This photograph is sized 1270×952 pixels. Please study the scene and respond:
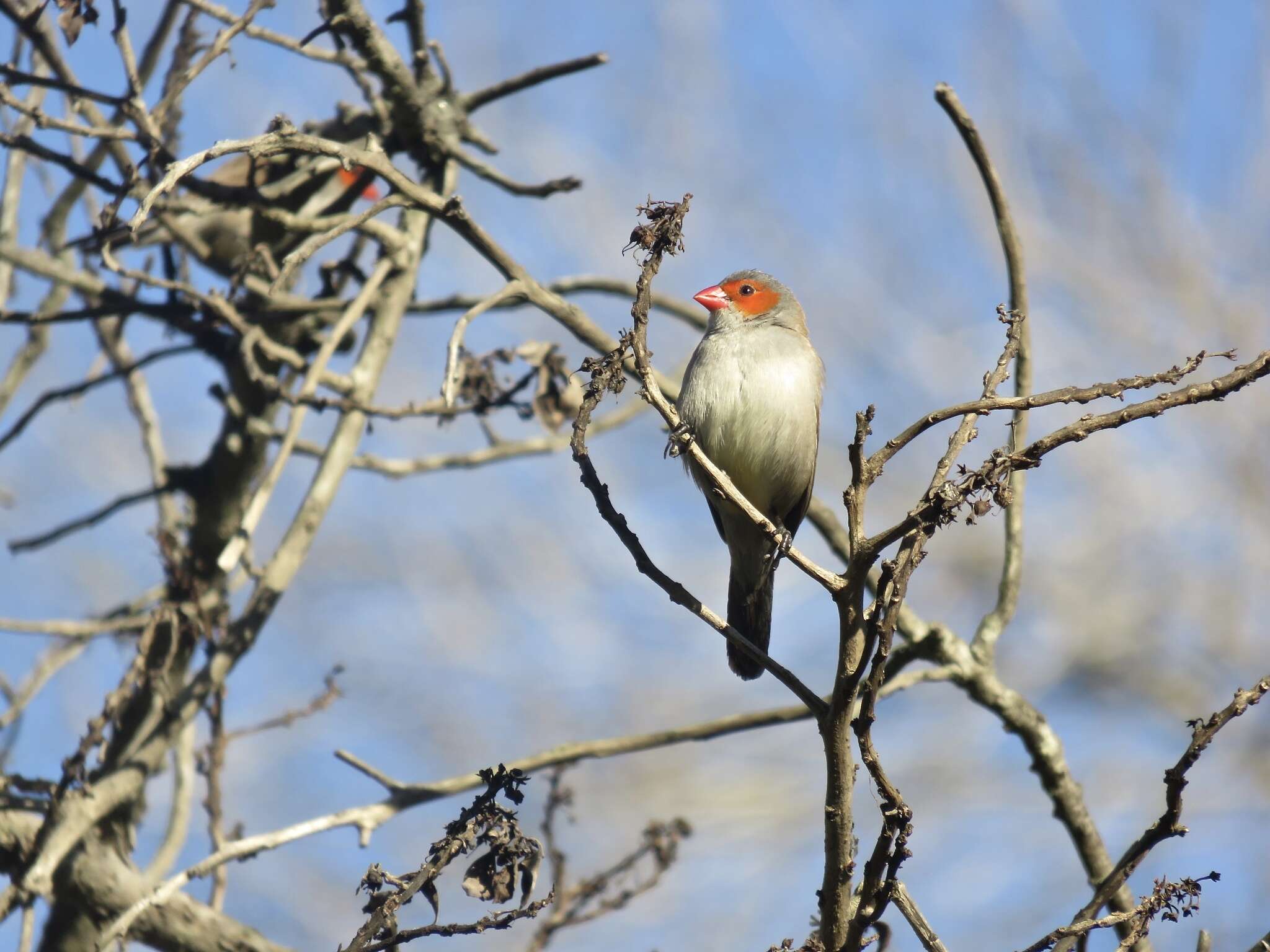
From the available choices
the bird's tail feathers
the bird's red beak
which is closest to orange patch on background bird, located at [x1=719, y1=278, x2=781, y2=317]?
the bird's red beak

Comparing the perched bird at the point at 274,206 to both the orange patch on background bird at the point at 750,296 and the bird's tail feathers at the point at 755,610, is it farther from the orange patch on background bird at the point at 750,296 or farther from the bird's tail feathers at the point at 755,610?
the bird's tail feathers at the point at 755,610

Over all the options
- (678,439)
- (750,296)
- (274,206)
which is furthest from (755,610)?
(274,206)

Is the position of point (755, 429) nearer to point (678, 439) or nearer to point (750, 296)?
point (750, 296)

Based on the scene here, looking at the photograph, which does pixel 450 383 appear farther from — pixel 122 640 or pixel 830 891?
pixel 122 640

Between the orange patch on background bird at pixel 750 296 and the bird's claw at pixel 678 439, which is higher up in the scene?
the orange patch on background bird at pixel 750 296

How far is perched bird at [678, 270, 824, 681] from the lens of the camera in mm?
4879

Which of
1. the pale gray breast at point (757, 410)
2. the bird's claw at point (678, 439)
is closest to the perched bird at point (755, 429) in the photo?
the pale gray breast at point (757, 410)

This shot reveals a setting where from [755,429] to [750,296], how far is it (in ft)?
2.69

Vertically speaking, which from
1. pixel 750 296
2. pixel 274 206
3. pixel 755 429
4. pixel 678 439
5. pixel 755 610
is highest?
pixel 750 296

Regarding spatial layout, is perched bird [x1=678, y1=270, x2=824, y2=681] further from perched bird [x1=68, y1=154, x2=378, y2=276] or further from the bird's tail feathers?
perched bird [x1=68, y1=154, x2=378, y2=276]

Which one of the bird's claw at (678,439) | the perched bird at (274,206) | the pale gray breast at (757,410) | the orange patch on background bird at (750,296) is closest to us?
the bird's claw at (678,439)

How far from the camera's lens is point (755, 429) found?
16.0ft

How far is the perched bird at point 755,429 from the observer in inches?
192

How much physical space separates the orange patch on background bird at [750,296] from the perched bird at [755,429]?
98 millimetres
